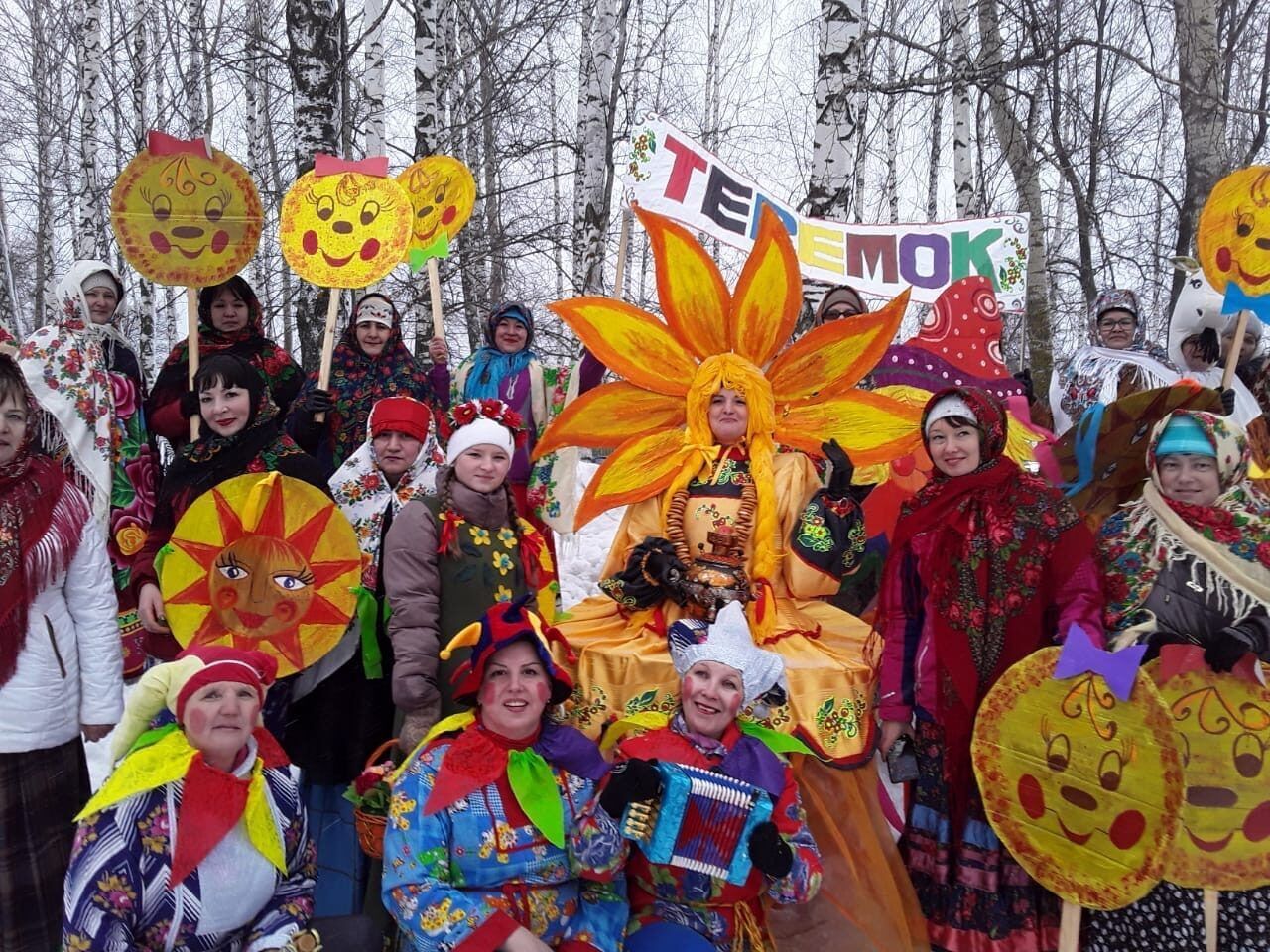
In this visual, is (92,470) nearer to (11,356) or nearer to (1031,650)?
(11,356)

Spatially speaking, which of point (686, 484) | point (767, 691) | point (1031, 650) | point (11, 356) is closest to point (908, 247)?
point (686, 484)

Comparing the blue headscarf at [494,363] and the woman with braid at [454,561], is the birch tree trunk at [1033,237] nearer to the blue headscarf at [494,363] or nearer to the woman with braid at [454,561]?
the blue headscarf at [494,363]

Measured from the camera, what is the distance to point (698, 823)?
2.43 metres

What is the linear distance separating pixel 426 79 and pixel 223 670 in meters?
7.11

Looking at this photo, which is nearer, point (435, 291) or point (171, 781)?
point (171, 781)

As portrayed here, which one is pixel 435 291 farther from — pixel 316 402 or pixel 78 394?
pixel 78 394

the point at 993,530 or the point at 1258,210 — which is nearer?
the point at 993,530

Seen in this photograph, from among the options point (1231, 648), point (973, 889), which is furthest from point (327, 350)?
point (1231, 648)

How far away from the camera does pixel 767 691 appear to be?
106 inches

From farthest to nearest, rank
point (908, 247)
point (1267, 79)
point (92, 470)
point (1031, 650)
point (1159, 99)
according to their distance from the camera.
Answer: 1. point (1159, 99)
2. point (1267, 79)
3. point (908, 247)
4. point (92, 470)
5. point (1031, 650)

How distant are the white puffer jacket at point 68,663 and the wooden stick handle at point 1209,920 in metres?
3.12

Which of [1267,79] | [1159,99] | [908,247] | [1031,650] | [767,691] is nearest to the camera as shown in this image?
[767,691]

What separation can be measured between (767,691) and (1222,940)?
139 cm

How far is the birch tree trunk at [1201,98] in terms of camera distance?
19.8 feet
